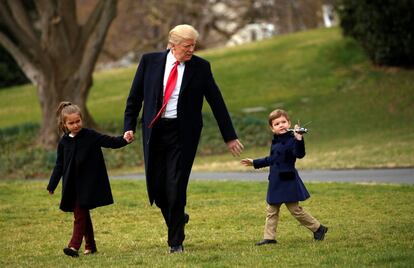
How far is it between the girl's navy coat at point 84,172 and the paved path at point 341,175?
7.56 metres

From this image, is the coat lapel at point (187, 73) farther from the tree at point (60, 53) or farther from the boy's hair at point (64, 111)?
the tree at point (60, 53)

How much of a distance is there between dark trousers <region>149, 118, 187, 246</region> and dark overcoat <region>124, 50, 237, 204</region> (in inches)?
1.9

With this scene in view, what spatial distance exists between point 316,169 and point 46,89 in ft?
28.8

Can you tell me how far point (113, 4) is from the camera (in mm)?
24938

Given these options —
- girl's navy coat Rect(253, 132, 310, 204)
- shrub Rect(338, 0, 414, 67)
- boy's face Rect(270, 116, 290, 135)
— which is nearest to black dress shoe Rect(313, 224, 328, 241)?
girl's navy coat Rect(253, 132, 310, 204)

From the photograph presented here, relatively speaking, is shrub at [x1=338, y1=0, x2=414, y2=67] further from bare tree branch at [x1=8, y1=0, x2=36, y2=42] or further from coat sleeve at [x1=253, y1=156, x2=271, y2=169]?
coat sleeve at [x1=253, y1=156, x2=271, y2=169]

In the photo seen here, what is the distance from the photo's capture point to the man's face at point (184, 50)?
8617mm

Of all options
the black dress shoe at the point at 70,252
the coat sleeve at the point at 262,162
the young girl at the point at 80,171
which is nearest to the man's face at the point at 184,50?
the young girl at the point at 80,171

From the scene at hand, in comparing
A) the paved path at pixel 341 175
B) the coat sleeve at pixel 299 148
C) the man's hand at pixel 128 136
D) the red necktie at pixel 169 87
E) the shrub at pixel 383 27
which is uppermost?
the red necktie at pixel 169 87

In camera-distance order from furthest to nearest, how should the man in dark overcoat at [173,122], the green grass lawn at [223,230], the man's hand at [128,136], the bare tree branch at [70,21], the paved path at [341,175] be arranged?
1. the bare tree branch at [70,21]
2. the paved path at [341,175]
3. the man's hand at [128,136]
4. the man in dark overcoat at [173,122]
5. the green grass lawn at [223,230]

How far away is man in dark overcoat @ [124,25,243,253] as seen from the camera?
8.70 metres

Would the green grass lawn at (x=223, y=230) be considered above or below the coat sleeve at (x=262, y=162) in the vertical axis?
below

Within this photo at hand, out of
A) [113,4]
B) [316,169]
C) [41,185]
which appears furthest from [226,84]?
[41,185]

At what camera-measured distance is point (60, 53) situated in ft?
82.2
